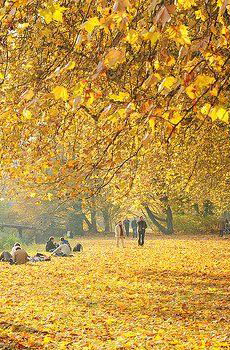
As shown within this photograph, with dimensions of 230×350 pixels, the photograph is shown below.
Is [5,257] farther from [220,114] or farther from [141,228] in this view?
[220,114]

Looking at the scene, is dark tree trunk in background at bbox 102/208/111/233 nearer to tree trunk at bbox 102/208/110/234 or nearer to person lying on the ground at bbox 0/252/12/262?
tree trunk at bbox 102/208/110/234

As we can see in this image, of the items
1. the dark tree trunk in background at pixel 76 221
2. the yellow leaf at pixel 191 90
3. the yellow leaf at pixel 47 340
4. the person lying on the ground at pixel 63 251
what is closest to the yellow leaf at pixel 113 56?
the yellow leaf at pixel 191 90

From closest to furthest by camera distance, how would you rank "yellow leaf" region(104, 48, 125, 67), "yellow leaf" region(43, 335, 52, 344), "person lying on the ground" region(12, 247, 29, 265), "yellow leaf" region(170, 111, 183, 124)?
"yellow leaf" region(104, 48, 125, 67) → "yellow leaf" region(170, 111, 183, 124) → "yellow leaf" region(43, 335, 52, 344) → "person lying on the ground" region(12, 247, 29, 265)

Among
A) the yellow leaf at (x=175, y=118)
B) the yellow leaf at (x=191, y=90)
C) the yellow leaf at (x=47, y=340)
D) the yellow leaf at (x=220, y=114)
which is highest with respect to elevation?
the yellow leaf at (x=191, y=90)

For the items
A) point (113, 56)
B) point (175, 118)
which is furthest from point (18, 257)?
point (113, 56)

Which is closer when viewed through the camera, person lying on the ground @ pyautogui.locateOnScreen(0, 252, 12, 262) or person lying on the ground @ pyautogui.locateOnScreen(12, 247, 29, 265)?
person lying on the ground @ pyautogui.locateOnScreen(12, 247, 29, 265)

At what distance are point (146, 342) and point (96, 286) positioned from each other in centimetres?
674

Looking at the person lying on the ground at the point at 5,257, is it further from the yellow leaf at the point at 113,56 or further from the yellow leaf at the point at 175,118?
the yellow leaf at the point at 113,56

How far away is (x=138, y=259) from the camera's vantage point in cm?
2411

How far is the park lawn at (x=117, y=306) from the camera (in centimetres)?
954

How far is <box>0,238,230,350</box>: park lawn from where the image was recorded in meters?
9.54

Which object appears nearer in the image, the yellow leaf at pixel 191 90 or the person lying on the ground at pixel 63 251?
the yellow leaf at pixel 191 90

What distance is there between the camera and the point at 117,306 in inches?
504

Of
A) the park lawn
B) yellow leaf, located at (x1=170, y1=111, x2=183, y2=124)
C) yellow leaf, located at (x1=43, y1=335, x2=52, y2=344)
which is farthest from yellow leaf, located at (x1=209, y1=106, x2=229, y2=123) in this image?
yellow leaf, located at (x1=43, y1=335, x2=52, y2=344)
